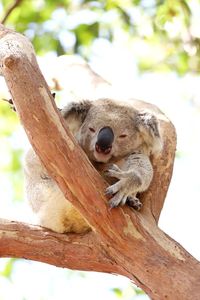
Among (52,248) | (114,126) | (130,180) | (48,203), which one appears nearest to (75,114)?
(114,126)

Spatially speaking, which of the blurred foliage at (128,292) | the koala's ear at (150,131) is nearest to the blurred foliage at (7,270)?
the blurred foliage at (128,292)

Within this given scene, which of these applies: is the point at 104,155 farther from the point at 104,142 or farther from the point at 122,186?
the point at 122,186

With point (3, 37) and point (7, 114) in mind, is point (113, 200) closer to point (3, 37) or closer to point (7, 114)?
point (3, 37)

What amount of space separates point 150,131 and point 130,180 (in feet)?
1.79

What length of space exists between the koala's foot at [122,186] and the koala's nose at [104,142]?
0.48 ft

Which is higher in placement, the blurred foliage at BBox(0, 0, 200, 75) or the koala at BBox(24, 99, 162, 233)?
the blurred foliage at BBox(0, 0, 200, 75)

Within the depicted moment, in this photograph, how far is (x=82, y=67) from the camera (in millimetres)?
5527

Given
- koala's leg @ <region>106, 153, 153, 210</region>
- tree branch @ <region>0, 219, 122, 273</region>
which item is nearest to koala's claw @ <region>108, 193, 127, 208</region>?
koala's leg @ <region>106, 153, 153, 210</region>

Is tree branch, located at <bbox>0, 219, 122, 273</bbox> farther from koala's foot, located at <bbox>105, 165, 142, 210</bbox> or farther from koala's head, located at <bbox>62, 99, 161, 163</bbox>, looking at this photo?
koala's head, located at <bbox>62, 99, 161, 163</bbox>

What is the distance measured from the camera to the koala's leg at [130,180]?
A: 3412 millimetres

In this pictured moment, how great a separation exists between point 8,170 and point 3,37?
139 inches

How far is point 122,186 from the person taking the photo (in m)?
3.48

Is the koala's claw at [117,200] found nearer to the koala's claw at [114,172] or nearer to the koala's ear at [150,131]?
the koala's claw at [114,172]

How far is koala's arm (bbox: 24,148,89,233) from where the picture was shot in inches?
147
